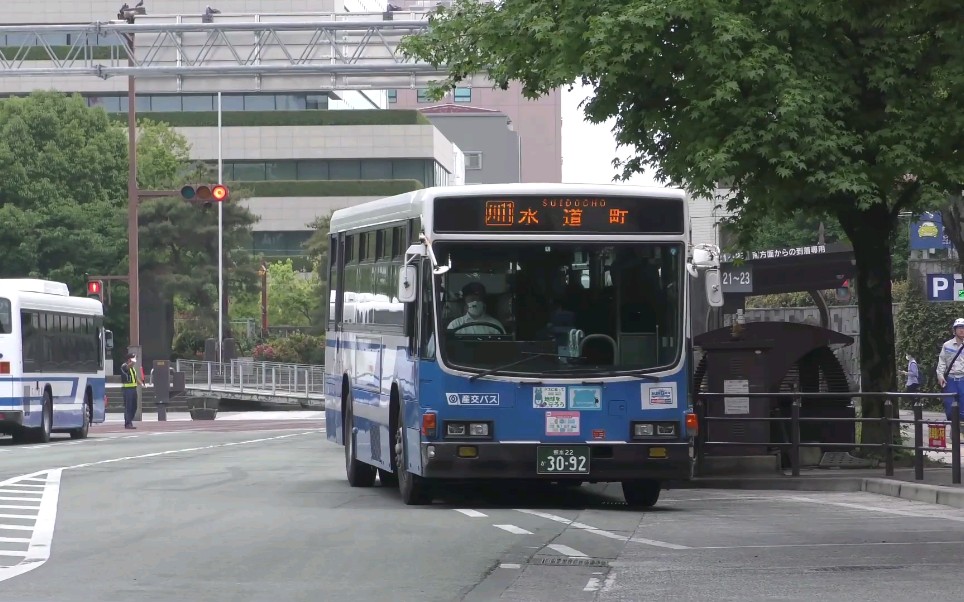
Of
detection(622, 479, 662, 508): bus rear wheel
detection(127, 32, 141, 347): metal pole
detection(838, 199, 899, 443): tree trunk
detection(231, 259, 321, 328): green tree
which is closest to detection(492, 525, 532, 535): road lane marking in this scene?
detection(622, 479, 662, 508): bus rear wheel

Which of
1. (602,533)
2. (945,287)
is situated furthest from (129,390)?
(602,533)

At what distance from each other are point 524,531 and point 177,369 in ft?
179

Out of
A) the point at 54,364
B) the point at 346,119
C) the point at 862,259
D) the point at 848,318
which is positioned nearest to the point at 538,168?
the point at 346,119

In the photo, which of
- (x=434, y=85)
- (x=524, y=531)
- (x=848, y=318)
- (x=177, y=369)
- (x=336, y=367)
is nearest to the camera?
(x=524, y=531)

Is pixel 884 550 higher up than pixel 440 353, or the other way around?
pixel 440 353

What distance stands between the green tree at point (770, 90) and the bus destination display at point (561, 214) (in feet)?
10.4

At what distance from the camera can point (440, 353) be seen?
16328 millimetres

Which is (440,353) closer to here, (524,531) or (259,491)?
(524,531)

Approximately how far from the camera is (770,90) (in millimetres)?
20062

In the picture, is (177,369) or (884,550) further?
(177,369)

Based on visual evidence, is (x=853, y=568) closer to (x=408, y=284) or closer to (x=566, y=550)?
(x=566, y=550)

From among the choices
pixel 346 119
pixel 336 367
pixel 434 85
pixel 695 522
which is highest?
pixel 346 119

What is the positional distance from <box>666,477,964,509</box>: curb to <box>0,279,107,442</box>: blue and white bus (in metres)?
17.4

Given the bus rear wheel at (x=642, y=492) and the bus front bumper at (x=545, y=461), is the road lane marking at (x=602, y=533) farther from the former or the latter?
the bus rear wheel at (x=642, y=492)
